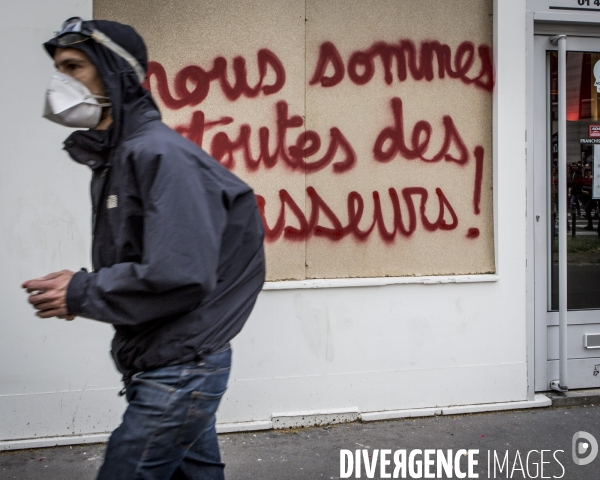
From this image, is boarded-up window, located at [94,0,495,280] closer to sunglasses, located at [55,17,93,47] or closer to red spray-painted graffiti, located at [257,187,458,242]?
red spray-painted graffiti, located at [257,187,458,242]

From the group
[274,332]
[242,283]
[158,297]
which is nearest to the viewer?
[158,297]

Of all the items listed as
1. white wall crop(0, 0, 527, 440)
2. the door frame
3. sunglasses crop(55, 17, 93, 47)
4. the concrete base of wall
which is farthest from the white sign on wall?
sunglasses crop(55, 17, 93, 47)

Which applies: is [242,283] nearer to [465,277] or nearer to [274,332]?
[274,332]

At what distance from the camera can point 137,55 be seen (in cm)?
234

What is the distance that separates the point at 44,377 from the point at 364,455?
79.2 inches

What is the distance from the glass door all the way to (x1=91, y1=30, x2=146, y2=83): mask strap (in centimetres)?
365

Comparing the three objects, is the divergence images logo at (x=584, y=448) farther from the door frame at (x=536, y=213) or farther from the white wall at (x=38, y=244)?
the white wall at (x=38, y=244)

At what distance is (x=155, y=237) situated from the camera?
6.41 ft

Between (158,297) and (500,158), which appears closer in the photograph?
(158,297)

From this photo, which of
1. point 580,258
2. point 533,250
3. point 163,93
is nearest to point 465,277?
point 533,250

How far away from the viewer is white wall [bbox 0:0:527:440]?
4316 millimetres

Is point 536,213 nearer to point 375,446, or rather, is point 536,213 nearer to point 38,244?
point 375,446

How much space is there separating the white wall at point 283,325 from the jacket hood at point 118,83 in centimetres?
220

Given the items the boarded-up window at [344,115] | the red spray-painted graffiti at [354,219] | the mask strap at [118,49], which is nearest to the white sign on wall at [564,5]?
the boarded-up window at [344,115]
